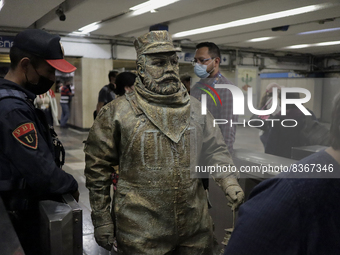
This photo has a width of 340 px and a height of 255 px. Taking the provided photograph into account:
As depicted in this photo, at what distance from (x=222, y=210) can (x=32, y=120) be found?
2.09 metres

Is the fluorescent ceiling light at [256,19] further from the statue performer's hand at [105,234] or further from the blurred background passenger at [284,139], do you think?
the statue performer's hand at [105,234]

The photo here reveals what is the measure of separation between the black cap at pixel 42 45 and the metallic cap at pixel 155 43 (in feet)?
1.48

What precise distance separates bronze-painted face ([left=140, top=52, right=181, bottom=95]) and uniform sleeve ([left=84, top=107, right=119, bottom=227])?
31 centimetres

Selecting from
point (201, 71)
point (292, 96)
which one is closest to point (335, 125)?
point (292, 96)

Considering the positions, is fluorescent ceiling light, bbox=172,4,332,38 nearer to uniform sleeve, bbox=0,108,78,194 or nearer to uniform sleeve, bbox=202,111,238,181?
uniform sleeve, bbox=202,111,238,181

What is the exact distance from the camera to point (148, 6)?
7.11 m

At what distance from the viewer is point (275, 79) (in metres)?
1.58

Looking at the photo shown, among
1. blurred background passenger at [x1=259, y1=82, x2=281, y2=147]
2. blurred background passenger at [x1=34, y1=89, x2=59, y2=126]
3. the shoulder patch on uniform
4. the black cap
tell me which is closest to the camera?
blurred background passenger at [x1=259, y1=82, x2=281, y2=147]

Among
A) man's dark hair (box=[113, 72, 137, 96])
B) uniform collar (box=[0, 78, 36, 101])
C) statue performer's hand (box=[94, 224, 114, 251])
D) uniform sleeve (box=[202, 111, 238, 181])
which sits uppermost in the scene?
man's dark hair (box=[113, 72, 137, 96])

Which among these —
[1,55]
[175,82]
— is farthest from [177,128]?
[1,55]

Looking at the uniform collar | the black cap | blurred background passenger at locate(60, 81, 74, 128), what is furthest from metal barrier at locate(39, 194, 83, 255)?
blurred background passenger at locate(60, 81, 74, 128)

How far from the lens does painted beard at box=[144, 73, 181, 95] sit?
186cm

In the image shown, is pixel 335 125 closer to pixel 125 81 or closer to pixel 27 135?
pixel 27 135

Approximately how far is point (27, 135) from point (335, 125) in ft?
4.31
